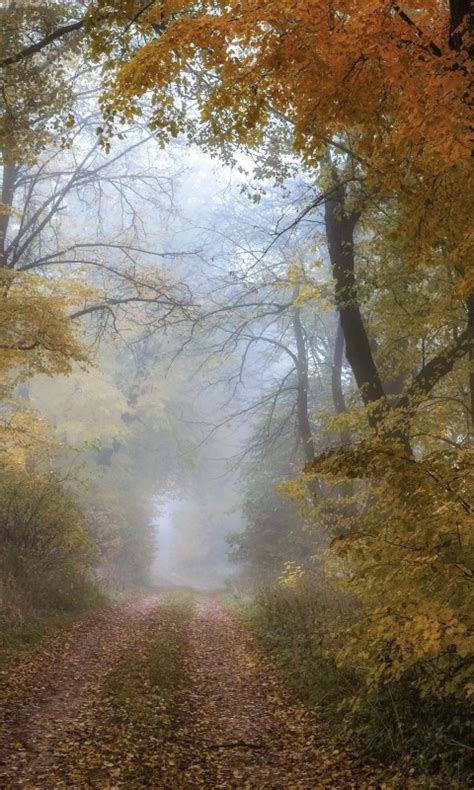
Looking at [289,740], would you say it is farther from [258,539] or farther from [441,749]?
[258,539]

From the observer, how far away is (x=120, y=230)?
1644cm

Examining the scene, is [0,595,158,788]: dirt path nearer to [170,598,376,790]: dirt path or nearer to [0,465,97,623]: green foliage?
[0,465,97,623]: green foliage

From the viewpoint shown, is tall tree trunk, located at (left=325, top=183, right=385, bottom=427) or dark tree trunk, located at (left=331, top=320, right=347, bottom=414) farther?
dark tree trunk, located at (left=331, top=320, right=347, bottom=414)

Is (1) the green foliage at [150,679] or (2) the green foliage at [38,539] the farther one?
(2) the green foliage at [38,539]

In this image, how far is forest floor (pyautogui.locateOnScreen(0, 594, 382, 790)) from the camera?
4.73 metres

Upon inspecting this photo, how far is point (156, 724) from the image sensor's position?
5.84 meters

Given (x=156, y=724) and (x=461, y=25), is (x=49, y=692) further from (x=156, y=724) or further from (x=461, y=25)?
(x=461, y=25)

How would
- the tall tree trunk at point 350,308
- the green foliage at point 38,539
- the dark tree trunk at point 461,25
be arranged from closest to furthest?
1. the dark tree trunk at point 461,25
2. the tall tree trunk at point 350,308
3. the green foliage at point 38,539

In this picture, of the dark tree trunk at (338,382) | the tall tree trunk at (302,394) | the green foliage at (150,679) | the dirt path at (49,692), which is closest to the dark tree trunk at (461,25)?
the dirt path at (49,692)

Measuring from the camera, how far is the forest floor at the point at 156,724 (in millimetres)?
4730

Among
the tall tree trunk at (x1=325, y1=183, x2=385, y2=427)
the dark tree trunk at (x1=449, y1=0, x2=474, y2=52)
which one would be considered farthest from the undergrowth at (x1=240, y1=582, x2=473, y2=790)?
the dark tree trunk at (x1=449, y1=0, x2=474, y2=52)

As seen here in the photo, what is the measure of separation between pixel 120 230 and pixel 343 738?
14.1 meters

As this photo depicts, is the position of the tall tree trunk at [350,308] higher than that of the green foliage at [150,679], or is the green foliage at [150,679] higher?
the tall tree trunk at [350,308]

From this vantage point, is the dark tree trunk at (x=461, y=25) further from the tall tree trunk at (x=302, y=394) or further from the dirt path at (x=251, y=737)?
the tall tree trunk at (x=302, y=394)
